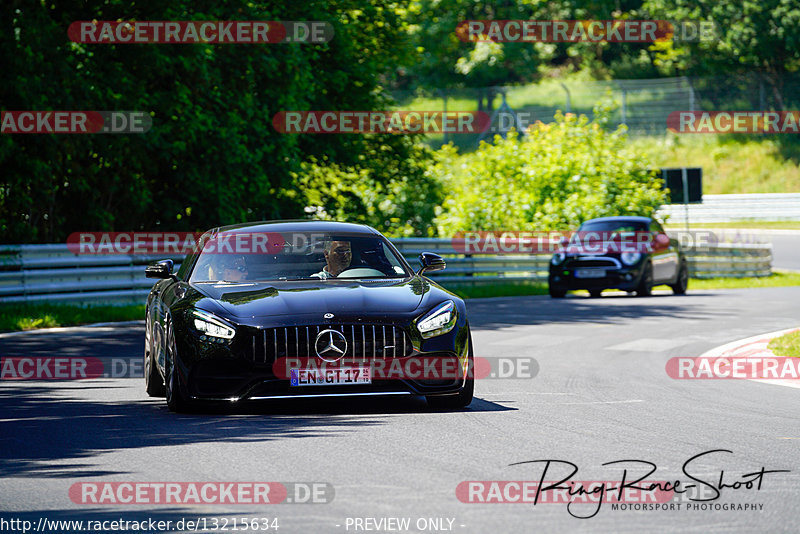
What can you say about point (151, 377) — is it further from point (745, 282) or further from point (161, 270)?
point (745, 282)

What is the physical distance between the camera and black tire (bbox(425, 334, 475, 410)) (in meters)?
9.99

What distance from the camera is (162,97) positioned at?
2567cm

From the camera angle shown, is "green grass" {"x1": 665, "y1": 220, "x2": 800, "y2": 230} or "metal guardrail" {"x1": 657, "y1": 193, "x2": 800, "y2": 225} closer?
"green grass" {"x1": 665, "y1": 220, "x2": 800, "y2": 230}

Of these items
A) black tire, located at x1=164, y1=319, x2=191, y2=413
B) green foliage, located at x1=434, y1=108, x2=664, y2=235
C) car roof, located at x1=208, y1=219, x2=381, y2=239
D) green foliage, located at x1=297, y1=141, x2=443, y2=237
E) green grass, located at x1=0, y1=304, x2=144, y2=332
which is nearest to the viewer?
black tire, located at x1=164, y1=319, x2=191, y2=413

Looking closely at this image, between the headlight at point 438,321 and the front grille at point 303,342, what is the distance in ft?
1.12

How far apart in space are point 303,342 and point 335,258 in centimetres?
152

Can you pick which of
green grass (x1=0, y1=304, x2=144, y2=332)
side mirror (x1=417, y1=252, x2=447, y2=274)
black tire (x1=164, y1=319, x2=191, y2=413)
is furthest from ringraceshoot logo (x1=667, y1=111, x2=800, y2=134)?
black tire (x1=164, y1=319, x2=191, y2=413)

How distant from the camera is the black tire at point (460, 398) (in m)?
9.99

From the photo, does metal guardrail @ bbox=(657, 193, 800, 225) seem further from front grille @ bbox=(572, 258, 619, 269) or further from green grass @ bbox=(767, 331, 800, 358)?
green grass @ bbox=(767, 331, 800, 358)

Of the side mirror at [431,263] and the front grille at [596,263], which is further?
the front grille at [596,263]

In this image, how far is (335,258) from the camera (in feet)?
35.3

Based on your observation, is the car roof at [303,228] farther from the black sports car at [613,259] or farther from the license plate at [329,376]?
the black sports car at [613,259]

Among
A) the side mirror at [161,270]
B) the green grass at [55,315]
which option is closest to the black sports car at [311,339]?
the side mirror at [161,270]

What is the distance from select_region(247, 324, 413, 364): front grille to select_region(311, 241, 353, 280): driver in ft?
4.31
